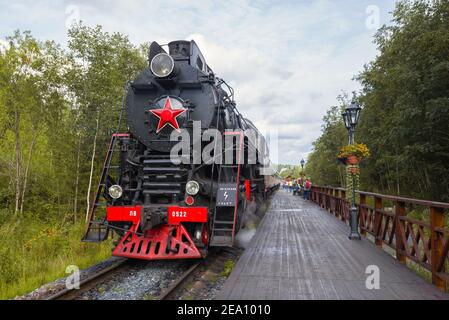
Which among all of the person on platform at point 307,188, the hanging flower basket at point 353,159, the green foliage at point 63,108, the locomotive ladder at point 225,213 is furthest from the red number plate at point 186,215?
the person on platform at point 307,188

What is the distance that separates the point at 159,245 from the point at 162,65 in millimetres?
3225

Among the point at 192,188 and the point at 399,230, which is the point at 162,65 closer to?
the point at 192,188

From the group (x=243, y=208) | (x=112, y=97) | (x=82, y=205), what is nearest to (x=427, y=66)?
(x=243, y=208)

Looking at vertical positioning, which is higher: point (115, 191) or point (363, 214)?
point (115, 191)

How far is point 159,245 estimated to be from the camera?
5.91 m

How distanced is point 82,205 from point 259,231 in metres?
8.69

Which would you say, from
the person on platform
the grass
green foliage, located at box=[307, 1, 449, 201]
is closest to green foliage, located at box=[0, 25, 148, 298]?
the grass

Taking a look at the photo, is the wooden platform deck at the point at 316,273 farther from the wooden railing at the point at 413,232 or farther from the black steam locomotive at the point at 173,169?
the black steam locomotive at the point at 173,169

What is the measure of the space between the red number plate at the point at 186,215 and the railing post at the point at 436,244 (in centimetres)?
320

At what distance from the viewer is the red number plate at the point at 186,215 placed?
5.79 meters

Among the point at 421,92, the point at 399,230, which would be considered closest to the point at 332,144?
the point at 421,92

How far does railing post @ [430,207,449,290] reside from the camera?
448 centimetres

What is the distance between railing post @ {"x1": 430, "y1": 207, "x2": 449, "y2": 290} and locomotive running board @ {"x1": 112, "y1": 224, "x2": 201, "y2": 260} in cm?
322
